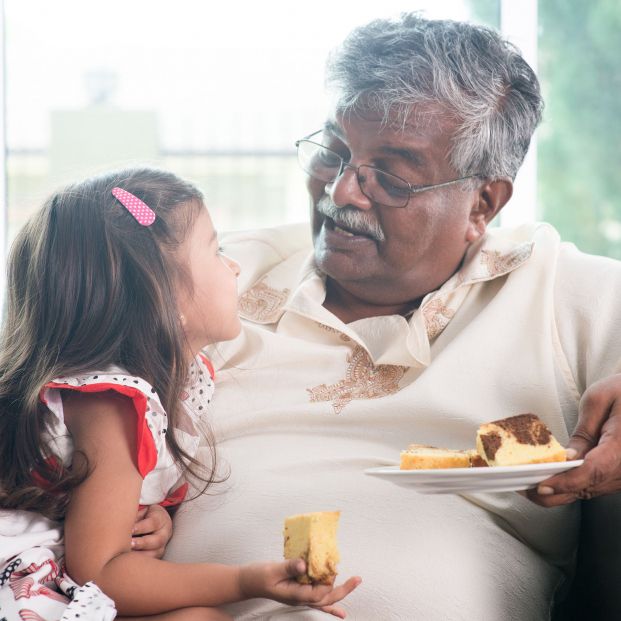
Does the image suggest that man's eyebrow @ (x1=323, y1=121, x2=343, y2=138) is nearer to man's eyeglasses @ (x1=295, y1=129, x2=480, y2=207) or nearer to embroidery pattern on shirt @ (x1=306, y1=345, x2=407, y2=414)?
man's eyeglasses @ (x1=295, y1=129, x2=480, y2=207)

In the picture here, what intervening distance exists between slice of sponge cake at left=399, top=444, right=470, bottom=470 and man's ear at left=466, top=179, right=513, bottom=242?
0.86 m

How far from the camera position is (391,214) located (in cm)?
194

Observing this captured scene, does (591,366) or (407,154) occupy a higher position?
(407,154)

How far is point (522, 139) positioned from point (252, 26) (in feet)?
7.29

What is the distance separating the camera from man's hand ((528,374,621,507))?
1.33 m

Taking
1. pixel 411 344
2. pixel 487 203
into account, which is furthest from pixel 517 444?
pixel 487 203

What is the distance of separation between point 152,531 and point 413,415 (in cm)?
54

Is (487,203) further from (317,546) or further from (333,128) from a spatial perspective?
(317,546)

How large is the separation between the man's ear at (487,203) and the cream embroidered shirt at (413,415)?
0.20 feet

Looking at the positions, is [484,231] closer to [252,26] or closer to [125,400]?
[125,400]

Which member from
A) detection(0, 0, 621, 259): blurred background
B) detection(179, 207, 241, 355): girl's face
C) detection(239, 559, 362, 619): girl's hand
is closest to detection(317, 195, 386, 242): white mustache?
detection(179, 207, 241, 355): girl's face

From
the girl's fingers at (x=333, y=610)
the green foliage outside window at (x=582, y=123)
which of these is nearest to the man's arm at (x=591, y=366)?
the girl's fingers at (x=333, y=610)

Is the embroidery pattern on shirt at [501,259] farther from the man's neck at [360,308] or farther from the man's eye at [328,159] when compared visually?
the man's eye at [328,159]

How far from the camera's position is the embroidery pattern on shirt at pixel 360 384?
5.93 feet
